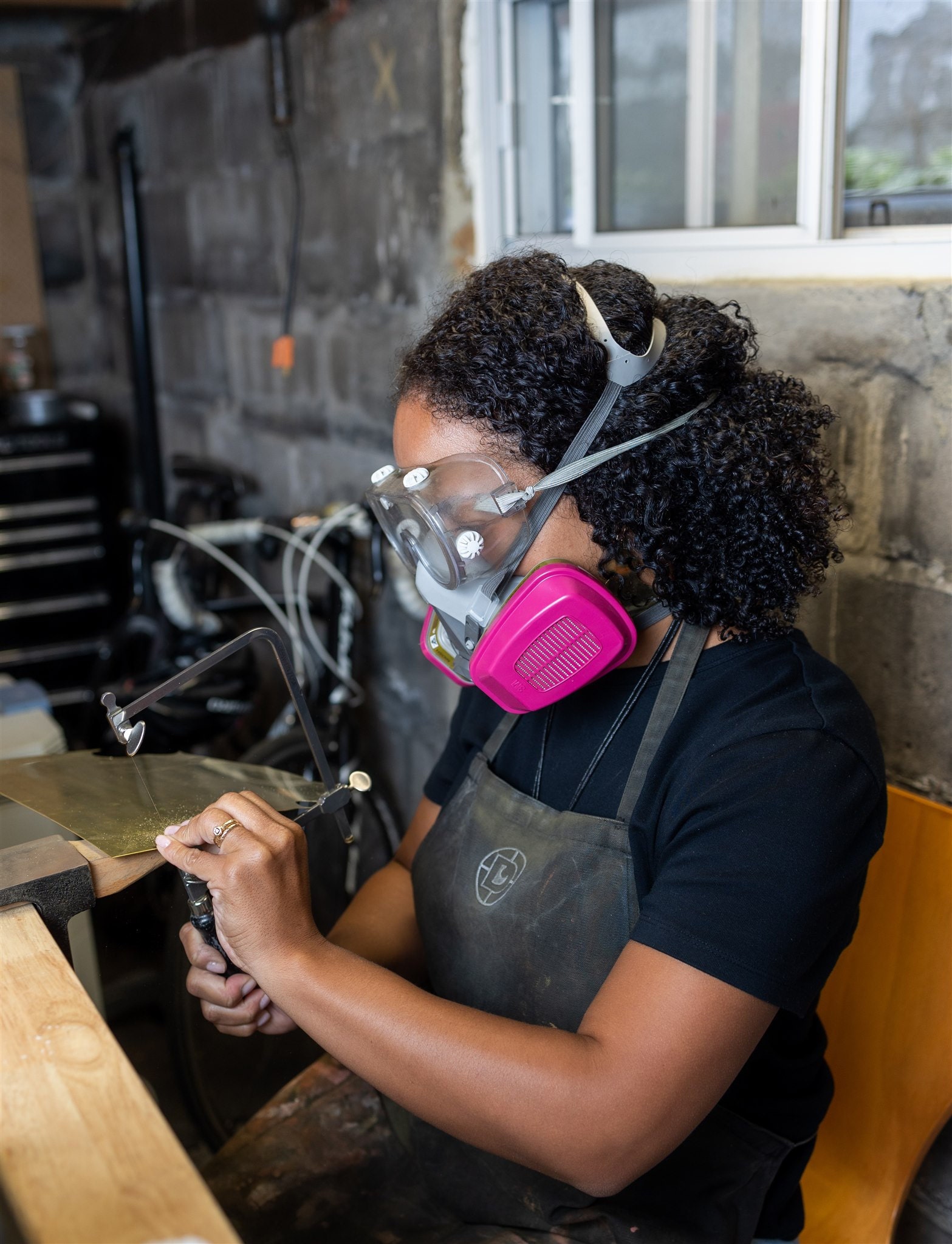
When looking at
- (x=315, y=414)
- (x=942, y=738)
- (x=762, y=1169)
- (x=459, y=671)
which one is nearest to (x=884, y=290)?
(x=942, y=738)

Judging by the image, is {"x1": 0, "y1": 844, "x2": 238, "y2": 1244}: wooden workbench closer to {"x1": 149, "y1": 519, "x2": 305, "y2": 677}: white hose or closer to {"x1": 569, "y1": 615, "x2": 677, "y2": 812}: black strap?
{"x1": 569, "y1": 615, "x2": 677, "y2": 812}: black strap

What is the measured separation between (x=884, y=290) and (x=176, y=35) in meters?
2.67

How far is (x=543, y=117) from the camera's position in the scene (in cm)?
218

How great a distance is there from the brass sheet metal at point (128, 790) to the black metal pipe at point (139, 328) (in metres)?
2.54

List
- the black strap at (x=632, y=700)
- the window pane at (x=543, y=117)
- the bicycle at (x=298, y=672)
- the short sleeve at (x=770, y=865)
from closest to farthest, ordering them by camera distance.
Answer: the short sleeve at (x=770, y=865)
the black strap at (x=632, y=700)
the window pane at (x=543, y=117)
the bicycle at (x=298, y=672)

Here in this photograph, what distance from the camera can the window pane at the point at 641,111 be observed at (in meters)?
1.84

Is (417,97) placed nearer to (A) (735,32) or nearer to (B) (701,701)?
(A) (735,32)

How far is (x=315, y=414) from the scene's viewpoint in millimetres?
2859

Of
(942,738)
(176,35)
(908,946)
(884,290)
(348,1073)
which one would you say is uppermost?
(176,35)

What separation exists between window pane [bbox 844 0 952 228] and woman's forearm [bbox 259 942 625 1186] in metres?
1.19

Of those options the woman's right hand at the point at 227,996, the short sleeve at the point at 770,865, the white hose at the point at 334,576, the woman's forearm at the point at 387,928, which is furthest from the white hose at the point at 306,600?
the short sleeve at the point at 770,865

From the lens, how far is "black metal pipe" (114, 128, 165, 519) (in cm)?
366

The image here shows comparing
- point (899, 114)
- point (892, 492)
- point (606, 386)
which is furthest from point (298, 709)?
point (899, 114)

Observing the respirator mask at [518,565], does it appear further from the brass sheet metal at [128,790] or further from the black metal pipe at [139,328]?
the black metal pipe at [139,328]
